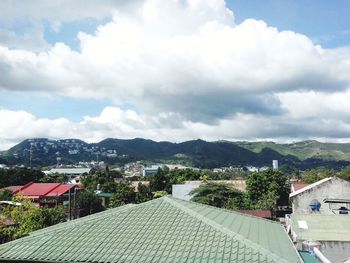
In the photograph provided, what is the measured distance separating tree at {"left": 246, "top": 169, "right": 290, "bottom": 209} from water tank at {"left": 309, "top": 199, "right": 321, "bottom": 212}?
12946 mm

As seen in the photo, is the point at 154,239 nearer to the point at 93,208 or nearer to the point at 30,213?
the point at 30,213

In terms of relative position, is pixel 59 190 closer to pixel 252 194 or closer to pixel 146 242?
pixel 252 194

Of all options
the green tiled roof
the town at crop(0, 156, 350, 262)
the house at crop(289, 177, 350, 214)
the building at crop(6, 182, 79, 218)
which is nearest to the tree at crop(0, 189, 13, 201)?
the town at crop(0, 156, 350, 262)

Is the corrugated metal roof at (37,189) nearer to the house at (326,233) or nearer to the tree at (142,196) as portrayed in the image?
the tree at (142,196)

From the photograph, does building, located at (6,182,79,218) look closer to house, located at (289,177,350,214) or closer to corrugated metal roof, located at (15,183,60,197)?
corrugated metal roof, located at (15,183,60,197)

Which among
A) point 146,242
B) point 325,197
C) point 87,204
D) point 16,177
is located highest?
point 146,242

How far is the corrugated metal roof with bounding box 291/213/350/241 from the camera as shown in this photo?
22953mm

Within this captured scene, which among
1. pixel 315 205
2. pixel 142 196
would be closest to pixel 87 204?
pixel 142 196

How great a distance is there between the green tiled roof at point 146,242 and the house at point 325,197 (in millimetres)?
30540

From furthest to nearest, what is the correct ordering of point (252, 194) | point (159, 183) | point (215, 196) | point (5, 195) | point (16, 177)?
1. point (16, 177)
2. point (159, 183)
3. point (252, 194)
4. point (5, 195)
5. point (215, 196)

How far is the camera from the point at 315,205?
3844cm

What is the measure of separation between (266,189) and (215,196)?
10.8 metres

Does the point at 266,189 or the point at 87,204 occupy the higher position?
the point at 266,189

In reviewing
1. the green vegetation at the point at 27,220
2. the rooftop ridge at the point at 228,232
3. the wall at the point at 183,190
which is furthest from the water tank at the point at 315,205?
the rooftop ridge at the point at 228,232
